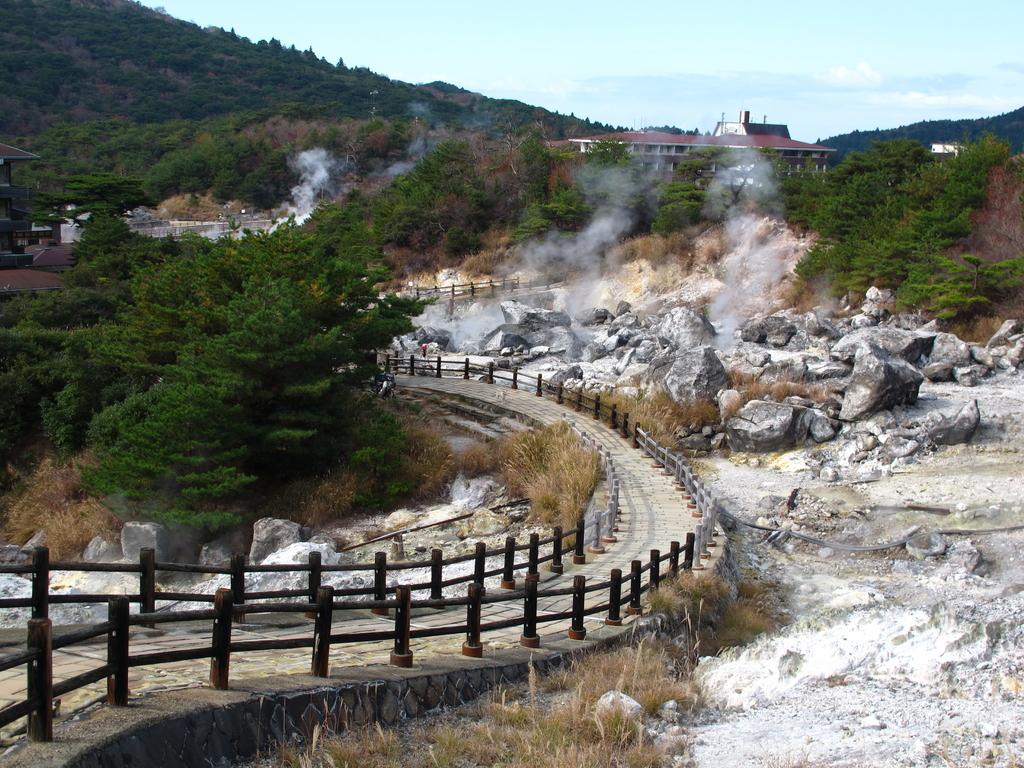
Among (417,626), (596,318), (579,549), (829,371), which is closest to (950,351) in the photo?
(829,371)

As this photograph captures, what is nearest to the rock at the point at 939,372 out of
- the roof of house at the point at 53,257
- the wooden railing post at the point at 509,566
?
the wooden railing post at the point at 509,566

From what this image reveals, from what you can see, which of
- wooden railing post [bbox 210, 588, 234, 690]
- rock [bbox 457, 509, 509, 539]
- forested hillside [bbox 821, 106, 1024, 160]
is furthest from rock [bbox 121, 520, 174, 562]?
forested hillside [bbox 821, 106, 1024, 160]

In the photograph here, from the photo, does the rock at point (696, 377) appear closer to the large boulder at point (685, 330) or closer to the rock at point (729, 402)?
the rock at point (729, 402)

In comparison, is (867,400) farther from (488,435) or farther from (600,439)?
(488,435)

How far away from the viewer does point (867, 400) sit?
2397 cm

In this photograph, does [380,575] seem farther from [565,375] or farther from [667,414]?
[565,375]

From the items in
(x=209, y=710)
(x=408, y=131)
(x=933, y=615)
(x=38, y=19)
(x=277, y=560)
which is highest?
(x=38, y=19)

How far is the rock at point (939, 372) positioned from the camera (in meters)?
28.2

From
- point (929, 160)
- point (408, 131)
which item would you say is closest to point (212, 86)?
point (408, 131)

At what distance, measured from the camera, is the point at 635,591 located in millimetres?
12438

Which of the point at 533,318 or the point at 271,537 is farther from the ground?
the point at 533,318

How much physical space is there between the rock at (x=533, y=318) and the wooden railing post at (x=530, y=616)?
30.4m

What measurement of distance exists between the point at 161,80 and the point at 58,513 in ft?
458

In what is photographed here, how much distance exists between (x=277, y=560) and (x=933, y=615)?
36.1 feet
